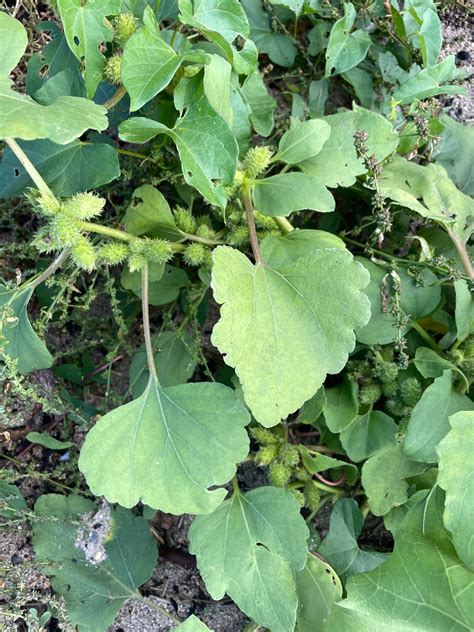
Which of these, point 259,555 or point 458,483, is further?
point 259,555

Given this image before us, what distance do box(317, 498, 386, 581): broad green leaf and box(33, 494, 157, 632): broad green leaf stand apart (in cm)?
52

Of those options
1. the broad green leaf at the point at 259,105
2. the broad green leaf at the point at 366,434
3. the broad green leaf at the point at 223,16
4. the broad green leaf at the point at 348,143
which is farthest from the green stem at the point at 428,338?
the broad green leaf at the point at 223,16

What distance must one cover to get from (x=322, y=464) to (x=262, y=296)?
1.73ft

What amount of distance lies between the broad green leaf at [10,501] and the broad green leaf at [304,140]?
1147 millimetres

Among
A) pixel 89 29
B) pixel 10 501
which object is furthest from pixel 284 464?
pixel 89 29

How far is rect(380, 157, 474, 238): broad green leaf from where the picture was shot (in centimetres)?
170

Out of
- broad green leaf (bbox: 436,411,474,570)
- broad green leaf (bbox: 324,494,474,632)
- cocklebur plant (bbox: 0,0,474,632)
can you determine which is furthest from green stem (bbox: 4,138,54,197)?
broad green leaf (bbox: 324,494,474,632)

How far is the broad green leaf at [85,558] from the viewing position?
73.5 inches

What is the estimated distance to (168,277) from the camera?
5.78 ft

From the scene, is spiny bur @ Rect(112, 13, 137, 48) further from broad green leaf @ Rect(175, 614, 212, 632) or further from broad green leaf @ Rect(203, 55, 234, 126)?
broad green leaf @ Rect(175, 614, 212, 632)

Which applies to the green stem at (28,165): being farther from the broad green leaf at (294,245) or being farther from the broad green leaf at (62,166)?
the broad green leaf at (294,245)

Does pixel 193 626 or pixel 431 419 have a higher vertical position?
pixel 431 419

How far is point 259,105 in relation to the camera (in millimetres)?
1725

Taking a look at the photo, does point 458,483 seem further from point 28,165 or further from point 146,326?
point 28,165
